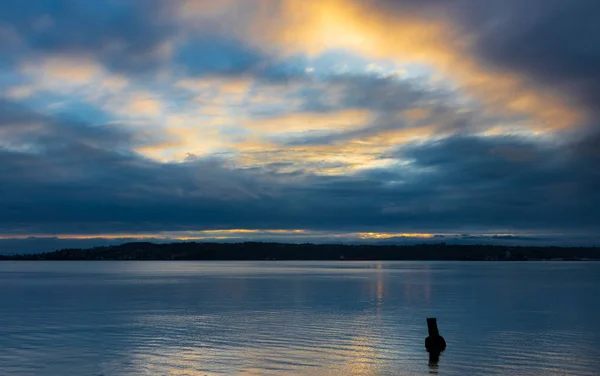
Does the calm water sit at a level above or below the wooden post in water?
below

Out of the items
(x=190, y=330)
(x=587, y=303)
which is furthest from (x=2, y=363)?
(x=587, y=303)

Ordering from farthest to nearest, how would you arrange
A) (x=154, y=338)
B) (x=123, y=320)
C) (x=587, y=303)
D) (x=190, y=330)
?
(x=587, y=303) < (x=123, y=320) < (x=190, y=330) < (x=154, y=338)

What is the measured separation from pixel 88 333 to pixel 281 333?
1314 cm

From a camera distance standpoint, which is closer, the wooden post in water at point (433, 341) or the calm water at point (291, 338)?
the calm water at point (291, 338)

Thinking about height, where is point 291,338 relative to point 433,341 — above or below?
below

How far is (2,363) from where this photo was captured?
31.0 metres

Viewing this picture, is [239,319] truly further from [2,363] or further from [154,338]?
[2,363]

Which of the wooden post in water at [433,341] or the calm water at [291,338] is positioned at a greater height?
the wooden post in water at [433,341]

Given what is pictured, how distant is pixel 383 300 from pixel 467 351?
37766 millimetres

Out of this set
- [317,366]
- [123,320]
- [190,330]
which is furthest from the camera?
[123,320]

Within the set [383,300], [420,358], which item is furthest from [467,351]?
[383,300]

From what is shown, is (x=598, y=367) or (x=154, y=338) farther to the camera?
(x=154, y=338)

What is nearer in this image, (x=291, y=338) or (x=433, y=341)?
(x=433, y=341)

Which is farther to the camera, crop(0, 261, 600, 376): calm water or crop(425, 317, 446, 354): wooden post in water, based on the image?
crop(425, 317, 446, 354): wooden post in water
